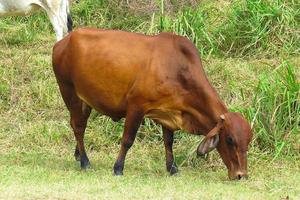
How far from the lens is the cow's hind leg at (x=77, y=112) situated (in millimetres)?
8578

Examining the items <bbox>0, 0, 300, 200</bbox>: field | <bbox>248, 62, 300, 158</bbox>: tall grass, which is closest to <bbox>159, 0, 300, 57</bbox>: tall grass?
<bbox>0, 0, 300, 200</bbox>: field

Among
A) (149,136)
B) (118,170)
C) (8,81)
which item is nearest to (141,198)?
(118,170)

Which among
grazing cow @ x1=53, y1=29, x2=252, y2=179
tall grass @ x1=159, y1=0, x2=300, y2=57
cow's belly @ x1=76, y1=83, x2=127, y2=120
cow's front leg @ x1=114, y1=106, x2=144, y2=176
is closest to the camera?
grazing cow @ x1=53, y1=29, x2=252, y2=179

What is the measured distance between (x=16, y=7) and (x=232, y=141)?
4.52 meters

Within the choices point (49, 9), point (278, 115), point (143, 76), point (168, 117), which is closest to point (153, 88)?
point (143, 76)

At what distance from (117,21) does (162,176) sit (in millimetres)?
5032

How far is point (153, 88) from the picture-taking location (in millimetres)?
7945

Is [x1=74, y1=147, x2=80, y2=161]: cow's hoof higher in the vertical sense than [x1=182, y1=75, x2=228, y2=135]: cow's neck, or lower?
lower

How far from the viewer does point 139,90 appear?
7.98 m

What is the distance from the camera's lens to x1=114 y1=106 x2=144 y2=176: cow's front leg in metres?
8.01

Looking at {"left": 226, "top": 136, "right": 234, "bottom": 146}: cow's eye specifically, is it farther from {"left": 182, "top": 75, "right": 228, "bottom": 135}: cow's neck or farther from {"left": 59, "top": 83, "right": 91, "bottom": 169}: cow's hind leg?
{"left": 59, "top": 83, "right": 91, "bottom": 169}: cow's hind leg

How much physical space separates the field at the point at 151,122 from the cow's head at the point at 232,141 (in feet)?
0.55

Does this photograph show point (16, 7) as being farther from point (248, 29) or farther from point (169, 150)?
point (169, 150)

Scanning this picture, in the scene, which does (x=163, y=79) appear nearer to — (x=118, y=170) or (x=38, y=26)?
(x=118, y=170)
